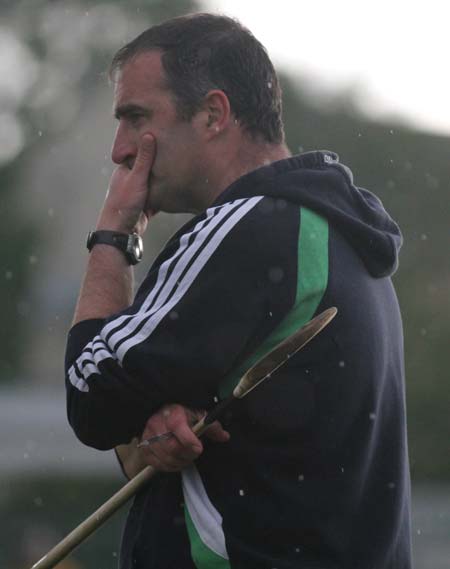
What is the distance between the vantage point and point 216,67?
3.52 metres

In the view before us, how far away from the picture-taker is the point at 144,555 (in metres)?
3.11

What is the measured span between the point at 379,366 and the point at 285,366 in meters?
0.26

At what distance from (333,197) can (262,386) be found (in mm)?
474

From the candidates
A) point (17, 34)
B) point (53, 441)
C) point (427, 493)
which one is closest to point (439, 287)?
point (427, 493)

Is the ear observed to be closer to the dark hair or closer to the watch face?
the dark hair

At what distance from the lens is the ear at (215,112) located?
346 centimetres

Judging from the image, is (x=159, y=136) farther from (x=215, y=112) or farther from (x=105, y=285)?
(x=105, y=285)

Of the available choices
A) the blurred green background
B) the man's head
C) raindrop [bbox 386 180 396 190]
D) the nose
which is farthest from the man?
raindrop [bbox 386 180 396 190]

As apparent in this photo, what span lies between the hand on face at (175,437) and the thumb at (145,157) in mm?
693

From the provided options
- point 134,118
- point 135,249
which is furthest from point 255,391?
point 134,118

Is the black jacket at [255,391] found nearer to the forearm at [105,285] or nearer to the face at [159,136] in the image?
the forearm at [105,285]

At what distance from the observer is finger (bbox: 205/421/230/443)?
119 inches

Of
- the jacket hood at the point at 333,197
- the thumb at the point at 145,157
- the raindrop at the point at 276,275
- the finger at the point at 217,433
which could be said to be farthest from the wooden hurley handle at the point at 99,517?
the thumb at the point at 145,157

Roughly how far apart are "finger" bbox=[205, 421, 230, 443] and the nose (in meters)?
0.80
